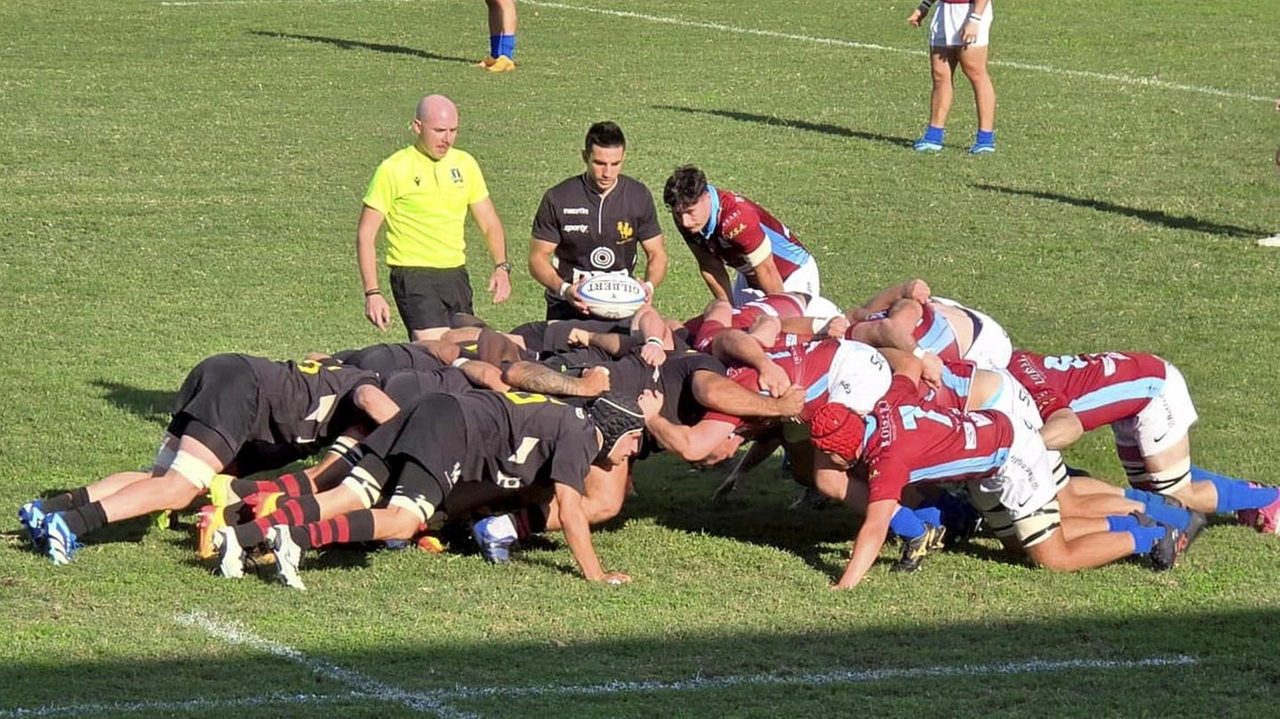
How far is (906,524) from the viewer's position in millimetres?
8641

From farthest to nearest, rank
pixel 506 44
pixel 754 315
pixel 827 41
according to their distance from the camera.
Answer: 1. pixel 827 41
2. pixel 506 44
3. pixel 754 315

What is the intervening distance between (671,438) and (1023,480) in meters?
1.70

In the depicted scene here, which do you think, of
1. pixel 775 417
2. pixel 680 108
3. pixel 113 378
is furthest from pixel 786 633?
pixel 680 108

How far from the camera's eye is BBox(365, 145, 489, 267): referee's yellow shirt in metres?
11.1

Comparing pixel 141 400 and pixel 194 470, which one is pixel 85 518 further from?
pixel 141 400

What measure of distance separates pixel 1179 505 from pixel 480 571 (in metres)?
3.52

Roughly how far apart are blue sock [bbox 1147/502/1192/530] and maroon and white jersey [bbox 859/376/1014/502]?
3.37ft

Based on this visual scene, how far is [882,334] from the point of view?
31.5ft

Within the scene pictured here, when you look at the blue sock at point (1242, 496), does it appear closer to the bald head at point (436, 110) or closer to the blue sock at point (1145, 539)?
the blue sock at point (1145, 539)

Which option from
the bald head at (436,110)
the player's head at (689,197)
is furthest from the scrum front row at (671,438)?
the bald head at (436,110)

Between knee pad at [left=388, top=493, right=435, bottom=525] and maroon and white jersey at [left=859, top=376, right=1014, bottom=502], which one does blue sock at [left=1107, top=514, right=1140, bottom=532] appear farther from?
knee pad at [left=388, top=493, right=435, bottom=525]

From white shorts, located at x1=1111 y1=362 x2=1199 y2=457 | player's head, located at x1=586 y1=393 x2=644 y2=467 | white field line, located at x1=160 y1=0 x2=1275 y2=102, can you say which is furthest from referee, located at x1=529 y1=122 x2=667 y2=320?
white field line, located at x1=160 y1=0 x2=1275 y2=102

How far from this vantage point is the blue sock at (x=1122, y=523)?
8.89m

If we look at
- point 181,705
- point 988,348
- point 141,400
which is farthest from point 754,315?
point 181,705
